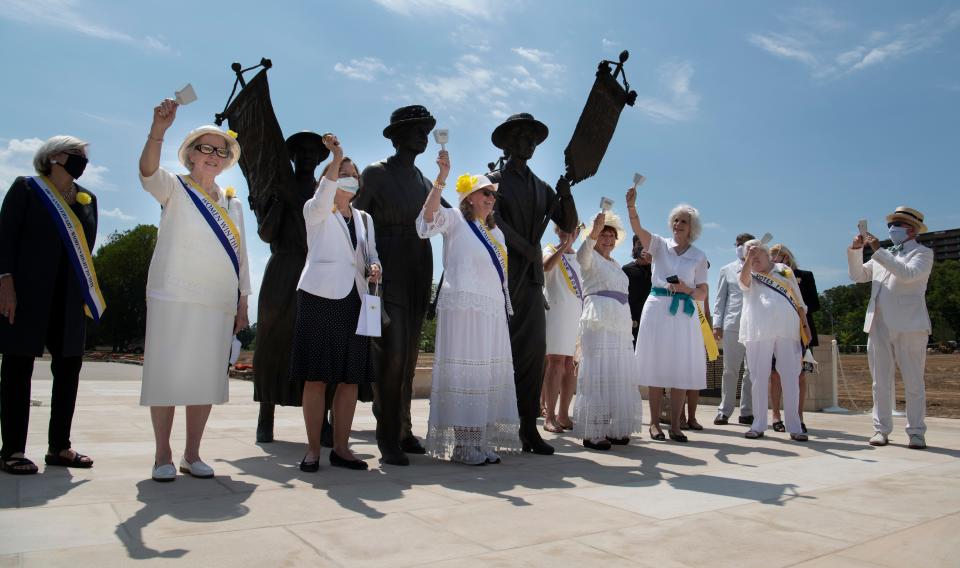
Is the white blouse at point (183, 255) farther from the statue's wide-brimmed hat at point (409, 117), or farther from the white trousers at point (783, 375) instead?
the white trousers at point (783, 375)

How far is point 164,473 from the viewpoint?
3703mm

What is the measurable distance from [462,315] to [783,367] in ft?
11.8

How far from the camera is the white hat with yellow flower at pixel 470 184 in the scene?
4.76m

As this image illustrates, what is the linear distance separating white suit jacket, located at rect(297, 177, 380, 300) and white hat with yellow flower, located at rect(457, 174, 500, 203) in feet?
3.04

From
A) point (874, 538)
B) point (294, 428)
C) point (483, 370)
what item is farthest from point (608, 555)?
point (294, 428)

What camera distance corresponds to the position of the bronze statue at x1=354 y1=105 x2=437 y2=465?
4652 millimetres

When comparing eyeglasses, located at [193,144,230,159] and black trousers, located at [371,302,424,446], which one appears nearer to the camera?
eyeglasses, located at [193,144,230,159]

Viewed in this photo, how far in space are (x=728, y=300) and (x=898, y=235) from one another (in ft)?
7.79

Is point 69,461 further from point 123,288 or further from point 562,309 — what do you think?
point 123,288

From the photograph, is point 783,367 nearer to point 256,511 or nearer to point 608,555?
point 608,555

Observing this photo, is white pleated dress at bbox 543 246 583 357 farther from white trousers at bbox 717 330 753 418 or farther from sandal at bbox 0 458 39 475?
sandal at bbox 0 458 39 475

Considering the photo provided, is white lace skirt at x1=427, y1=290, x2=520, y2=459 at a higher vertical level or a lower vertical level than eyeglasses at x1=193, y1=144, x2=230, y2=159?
lower

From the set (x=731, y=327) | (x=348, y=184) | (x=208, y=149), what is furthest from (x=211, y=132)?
(x=731, y=327)

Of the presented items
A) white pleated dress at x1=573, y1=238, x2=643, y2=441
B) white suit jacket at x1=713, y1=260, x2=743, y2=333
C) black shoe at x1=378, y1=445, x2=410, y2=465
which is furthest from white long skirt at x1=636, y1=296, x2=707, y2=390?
black shoe at x1=378, y1=445, x2=410, y2=465
